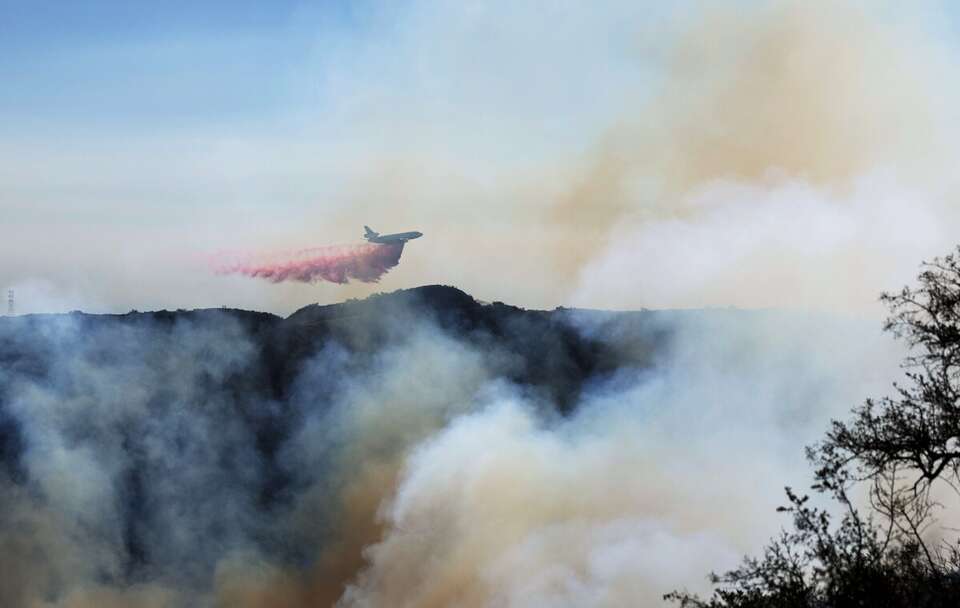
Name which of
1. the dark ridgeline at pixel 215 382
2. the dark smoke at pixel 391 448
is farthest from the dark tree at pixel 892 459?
the dark ridgeline at pixel 215 382

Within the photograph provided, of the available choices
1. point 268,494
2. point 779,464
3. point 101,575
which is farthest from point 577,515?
point 101,575

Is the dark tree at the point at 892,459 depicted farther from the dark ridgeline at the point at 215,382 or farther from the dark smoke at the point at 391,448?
the dark ridgeline at the point at 215,382

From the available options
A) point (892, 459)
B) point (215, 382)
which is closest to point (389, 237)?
point (215, 382)

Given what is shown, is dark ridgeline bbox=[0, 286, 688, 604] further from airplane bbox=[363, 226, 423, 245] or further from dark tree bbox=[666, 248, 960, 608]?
dark tree bbox=[666, 248, 960, 608]

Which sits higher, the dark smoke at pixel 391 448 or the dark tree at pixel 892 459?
the dark smoke at pixel 391 448

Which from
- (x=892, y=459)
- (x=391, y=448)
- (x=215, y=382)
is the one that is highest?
(x=215, y=382)

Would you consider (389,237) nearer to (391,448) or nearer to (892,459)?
(391,448)

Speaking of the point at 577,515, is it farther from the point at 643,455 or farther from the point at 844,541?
the point at 844,541

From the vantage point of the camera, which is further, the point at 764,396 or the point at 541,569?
the point at 764,396

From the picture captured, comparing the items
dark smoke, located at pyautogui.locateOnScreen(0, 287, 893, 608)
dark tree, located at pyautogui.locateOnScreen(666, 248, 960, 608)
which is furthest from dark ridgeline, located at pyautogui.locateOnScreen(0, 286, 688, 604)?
dark tree, located at pyautogui.locateOnScreen(666, 248, 960, 608)

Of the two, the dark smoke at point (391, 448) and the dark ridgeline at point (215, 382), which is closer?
the dark smoke at point (391, 448)

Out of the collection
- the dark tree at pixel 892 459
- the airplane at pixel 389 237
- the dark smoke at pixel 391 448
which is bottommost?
the dark tree at pixel 892 459

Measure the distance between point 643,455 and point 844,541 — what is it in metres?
47.3

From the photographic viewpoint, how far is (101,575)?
61906 millimetres
